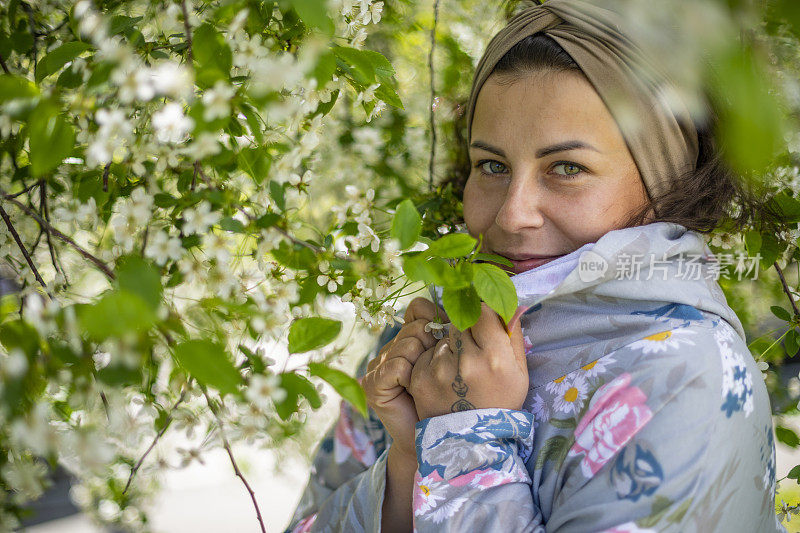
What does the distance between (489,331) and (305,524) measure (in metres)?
0.56

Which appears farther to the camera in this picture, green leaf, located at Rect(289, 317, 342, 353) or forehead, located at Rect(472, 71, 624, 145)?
forehead, located at Rect(472, 71, 624, 145)

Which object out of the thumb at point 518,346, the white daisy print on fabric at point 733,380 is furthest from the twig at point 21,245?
the white daisy print on fabric at point 733,380

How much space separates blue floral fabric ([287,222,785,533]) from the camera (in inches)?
26.5

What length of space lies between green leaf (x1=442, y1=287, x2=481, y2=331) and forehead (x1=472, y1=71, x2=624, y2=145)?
28 centimetres

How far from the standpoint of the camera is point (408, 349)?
0.87m


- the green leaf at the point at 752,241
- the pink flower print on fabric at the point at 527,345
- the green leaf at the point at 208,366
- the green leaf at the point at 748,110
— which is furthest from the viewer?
the green leaf at the point at 752,241

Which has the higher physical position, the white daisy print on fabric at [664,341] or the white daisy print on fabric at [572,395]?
the white daisy print on fabric at [664,341]

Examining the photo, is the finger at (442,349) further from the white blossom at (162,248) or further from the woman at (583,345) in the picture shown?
the white blossom at (162,248)

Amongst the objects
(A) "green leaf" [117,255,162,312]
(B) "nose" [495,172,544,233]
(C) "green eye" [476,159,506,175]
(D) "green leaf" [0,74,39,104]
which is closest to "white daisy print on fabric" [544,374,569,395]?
(B) "nose" [495,172,544,233]

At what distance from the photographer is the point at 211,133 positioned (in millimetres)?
510

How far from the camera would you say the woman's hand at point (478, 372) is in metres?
0.77

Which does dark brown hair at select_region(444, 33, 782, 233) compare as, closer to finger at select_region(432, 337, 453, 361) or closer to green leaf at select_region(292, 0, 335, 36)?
finger at select_region(432, 337, 453, 361)

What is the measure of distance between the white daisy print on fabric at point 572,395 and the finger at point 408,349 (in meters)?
0.19

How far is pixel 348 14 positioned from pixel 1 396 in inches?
22.2
